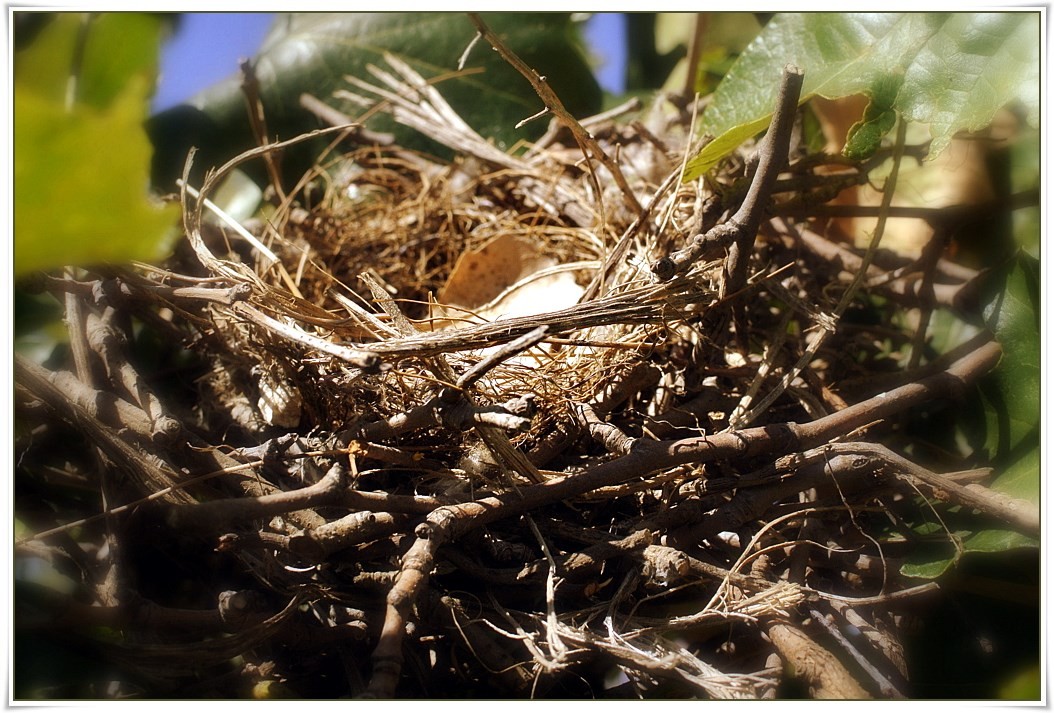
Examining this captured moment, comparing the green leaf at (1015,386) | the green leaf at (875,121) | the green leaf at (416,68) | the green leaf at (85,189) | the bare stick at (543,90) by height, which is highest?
the green leaf at (416,68)

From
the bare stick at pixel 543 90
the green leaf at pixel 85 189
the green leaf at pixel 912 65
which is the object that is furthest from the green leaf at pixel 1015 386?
the green leaf at pixel 85 189

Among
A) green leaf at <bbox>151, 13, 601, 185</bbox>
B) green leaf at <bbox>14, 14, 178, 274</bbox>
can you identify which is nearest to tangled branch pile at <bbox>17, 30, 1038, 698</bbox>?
green leaf at <bbox>14, 14, 178, 274</bbox>

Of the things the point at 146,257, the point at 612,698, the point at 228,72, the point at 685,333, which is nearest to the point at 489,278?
the point at 685,333

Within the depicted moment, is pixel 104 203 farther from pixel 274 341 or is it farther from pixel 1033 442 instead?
pixel 1033 442

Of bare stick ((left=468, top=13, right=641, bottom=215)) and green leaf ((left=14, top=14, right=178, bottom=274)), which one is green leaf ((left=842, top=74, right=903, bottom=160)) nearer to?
bare stick ((left=468, top=13, right=641, bottom=215))

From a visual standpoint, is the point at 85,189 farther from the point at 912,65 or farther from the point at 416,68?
the point at 416,68

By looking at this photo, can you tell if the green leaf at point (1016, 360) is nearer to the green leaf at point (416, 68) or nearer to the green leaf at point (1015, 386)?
the green leaf at point (1015, 386)
